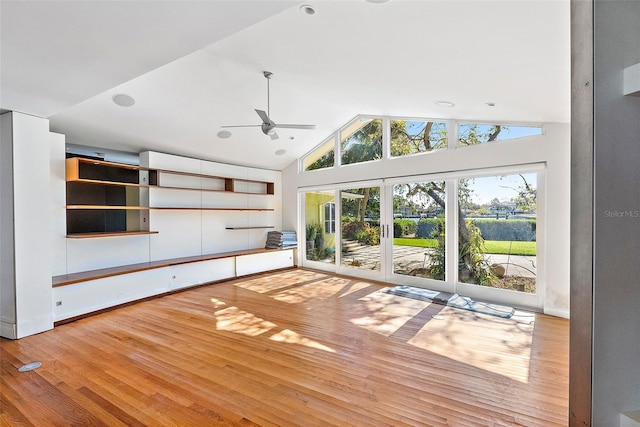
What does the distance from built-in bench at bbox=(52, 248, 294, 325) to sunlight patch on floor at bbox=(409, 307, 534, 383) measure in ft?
13.0

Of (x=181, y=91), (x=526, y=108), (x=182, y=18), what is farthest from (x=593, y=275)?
(x=181, y=91)

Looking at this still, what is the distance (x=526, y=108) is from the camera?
364 cm

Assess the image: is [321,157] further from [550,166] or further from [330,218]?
[550,166]

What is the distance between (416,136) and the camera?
5566mm

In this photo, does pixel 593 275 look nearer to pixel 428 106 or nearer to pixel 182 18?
pixel 182 18

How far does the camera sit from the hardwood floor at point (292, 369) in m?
2.18

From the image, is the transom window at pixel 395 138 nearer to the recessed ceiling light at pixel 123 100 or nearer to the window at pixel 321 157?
the window at pixel 321 157

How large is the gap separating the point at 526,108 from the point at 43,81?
4853mm

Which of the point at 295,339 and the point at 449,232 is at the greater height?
the point at 449,232

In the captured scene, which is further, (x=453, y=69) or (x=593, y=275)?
(x=453, y=69)

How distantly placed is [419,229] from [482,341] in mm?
A: 2430

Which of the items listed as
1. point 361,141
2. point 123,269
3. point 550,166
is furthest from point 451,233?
point 123,269

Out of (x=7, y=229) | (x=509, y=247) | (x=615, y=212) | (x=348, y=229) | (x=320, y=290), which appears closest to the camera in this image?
(x=615, y=212)

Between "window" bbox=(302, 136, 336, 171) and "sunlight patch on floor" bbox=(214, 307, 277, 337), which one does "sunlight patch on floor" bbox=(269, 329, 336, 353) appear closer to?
"sunlight patch on floor" bbox=(214, 307, 277, 337)
